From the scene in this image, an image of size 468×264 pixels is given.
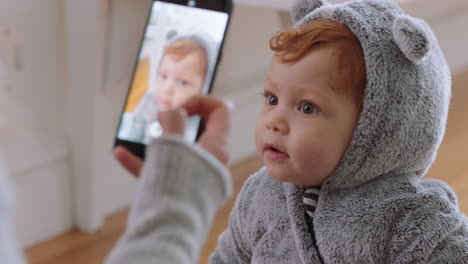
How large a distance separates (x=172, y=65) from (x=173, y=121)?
0.88 ft

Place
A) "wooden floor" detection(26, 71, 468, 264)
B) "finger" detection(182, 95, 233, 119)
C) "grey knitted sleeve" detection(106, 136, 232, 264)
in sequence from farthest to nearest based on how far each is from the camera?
1. "wooden floor" detection(26, 71, 468, 264)
2. "finger" detection(182, 95, 233, 119)
3. "grey knitted sleeve" detection(106, 136, 232, 264)

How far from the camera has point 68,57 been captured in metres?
0.85

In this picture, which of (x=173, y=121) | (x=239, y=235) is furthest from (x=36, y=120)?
(x=173, y=121)

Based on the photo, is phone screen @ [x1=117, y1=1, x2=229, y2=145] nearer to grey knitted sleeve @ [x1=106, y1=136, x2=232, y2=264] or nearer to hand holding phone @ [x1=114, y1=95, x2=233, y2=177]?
hand holding phone @ [x1=114, y1=95, x2=233, y2=177]

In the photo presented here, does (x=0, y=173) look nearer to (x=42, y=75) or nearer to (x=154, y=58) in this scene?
(x=154, y=58)

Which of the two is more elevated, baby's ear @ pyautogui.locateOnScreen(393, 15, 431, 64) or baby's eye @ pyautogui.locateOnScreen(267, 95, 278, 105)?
baby's ear @ pyautogui.locateOnScreen(393, 15, 431, 64)

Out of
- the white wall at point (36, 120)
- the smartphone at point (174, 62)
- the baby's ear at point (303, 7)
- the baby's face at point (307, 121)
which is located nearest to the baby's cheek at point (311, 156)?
the baby's face at point (307, 121)

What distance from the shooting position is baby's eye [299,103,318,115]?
0.42 m

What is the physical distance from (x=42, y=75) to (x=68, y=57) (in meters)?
0.05

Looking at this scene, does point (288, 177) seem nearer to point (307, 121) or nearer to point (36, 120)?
point (307, 121)

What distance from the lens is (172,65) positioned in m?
0.61

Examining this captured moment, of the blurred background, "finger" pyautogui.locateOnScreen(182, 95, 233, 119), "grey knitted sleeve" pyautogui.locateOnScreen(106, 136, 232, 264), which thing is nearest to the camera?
"grey knitted sleeve" pyautogui.locateOnScreen(106, 136, 232, 264)

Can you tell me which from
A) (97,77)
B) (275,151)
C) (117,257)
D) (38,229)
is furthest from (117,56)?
(117,257)

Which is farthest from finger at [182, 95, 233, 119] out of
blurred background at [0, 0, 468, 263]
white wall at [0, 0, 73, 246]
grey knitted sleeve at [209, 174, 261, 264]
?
white wall at [0, 0, 73, 246]
